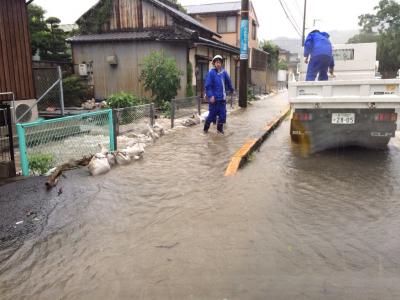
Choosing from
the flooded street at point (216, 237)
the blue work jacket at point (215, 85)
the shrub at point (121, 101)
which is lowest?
the flooded street at point (216, 237)

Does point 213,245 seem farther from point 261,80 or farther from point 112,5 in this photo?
point 261,80

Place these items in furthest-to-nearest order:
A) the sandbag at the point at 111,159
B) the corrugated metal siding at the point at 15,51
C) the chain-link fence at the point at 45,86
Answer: the chain-link fence at the point at 45,86
the corrugated metal siding at the point at 15,51
the sandbag at the point at 111,159

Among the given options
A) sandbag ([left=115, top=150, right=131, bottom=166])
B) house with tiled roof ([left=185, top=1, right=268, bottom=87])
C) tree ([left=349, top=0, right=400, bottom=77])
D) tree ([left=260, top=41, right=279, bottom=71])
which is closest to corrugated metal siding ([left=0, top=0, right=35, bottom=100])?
sandbag ([left=115, top=150, right=131, bottom=166])

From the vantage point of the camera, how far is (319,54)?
28.5ft

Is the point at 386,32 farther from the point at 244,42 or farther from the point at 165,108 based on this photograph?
the point at 165,108

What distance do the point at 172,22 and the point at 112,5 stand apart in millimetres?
3369

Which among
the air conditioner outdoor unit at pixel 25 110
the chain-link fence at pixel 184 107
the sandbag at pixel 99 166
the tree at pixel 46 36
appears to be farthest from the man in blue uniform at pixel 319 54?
the tree at pixel 46 36

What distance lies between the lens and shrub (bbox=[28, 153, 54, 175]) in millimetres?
6102

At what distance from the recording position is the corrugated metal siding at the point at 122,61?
17141 millimetres

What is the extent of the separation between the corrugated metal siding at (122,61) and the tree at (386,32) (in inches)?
1357

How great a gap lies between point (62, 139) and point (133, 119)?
100 inches

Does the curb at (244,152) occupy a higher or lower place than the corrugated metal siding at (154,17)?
lower

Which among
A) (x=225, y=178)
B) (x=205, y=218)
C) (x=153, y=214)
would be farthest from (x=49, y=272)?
(x=225, y=178)

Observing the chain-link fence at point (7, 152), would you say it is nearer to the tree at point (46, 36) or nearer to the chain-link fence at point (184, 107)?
the chain-link fence at point (184, 107)
